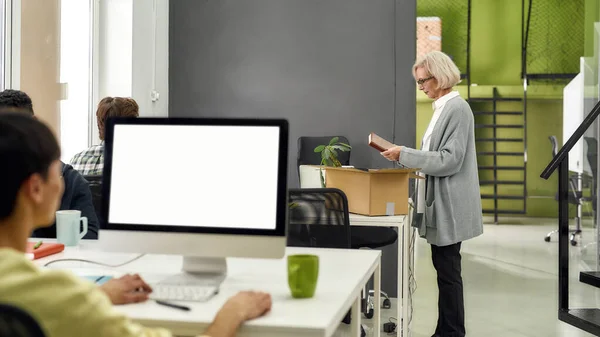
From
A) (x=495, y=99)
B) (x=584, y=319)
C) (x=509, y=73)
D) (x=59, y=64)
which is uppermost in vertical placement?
(x=509, y=73)

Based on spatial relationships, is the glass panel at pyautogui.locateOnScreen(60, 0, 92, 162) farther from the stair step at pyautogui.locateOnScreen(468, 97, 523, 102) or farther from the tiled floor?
the stair step at pyautogui.locateOnScreen(468, 97, 523, 102)

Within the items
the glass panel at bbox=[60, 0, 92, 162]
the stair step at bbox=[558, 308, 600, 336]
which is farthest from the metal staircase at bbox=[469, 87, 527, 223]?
the glass panel at bbox=[60, 0, 92, 162]

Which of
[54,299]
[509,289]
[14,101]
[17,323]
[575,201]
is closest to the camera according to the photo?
[17,323]

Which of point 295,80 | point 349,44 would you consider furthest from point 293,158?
point 349,44

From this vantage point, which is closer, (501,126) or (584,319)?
(584,319)

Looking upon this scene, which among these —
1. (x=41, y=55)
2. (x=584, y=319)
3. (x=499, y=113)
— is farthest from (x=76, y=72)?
(x=499, y=113)

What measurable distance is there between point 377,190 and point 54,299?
2.81 m

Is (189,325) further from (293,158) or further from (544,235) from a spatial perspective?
(544,235)

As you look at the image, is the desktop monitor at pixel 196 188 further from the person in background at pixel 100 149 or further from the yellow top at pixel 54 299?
the person in background at pixel 100 149

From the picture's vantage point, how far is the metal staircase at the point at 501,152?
1077cm

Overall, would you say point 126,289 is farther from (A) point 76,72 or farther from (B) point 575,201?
(B) point 575,201

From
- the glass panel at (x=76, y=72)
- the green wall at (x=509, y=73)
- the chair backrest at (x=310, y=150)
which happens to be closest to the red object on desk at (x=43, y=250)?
the glass panel at (x=76, y=72)

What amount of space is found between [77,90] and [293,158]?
1651mm

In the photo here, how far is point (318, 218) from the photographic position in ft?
10.4
